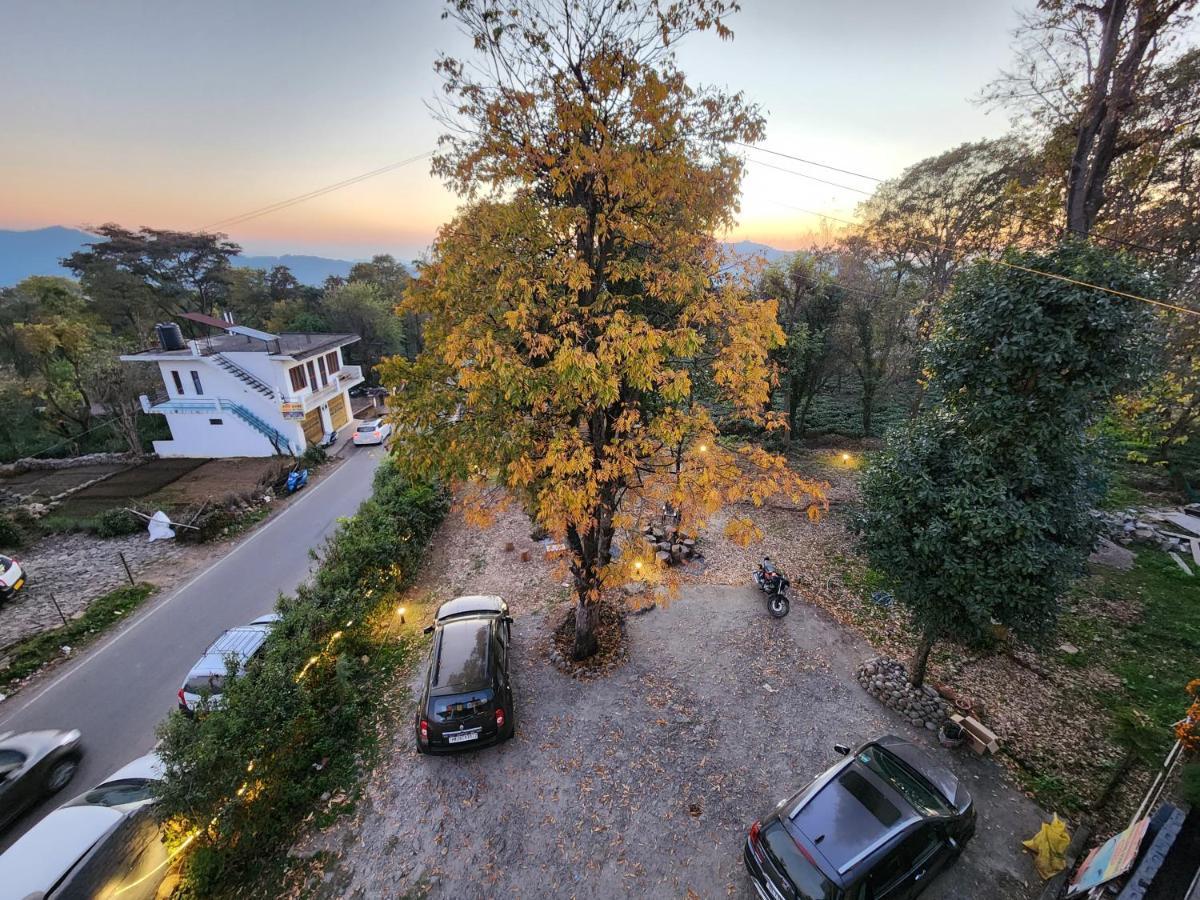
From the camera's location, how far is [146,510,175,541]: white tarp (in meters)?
15.4

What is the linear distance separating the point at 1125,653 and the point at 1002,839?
652 cm

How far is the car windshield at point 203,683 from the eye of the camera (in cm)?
801

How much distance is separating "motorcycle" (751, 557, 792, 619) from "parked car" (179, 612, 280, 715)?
34.0ft

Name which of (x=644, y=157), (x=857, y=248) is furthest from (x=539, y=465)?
(x=857, y=248)

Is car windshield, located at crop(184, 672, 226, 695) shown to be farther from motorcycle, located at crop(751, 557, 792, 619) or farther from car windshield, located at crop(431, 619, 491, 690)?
motorcycle, located at crop(751, 557, 792, 619)

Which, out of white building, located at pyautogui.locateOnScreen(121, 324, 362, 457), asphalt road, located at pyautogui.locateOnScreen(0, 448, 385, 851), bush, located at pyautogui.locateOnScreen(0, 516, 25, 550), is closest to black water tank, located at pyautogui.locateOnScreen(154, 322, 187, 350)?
white building, located at pyautogui.locateOnScreen(121, 324, 362, 457)

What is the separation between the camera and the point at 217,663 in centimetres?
832

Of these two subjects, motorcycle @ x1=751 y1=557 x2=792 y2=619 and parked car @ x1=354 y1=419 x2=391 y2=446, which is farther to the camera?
parked car @ x1=354 y1=419 x2=391 y2=446

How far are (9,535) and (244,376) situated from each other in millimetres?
10612

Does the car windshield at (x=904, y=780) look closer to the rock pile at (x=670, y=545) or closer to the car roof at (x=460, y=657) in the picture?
the car roof at (x=460, y=657)

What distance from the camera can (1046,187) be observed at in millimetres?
11891

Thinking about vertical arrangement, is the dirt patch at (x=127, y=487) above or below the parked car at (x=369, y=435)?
below

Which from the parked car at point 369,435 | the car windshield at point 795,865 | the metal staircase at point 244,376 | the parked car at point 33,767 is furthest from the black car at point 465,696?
the metal staircase at point 244,376

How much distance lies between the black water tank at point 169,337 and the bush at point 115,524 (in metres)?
11.0
